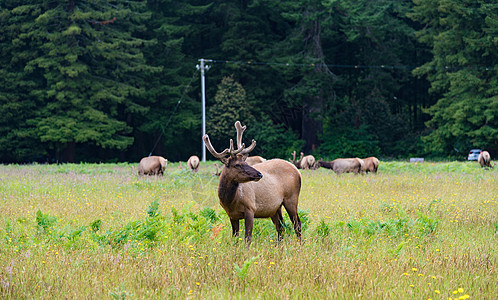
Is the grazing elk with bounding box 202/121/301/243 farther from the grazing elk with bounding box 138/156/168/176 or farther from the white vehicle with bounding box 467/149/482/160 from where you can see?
the white vehicle with bounding box 467/149/482/160

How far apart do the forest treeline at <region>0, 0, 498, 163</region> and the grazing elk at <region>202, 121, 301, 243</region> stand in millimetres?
26020

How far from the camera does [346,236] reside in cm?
736

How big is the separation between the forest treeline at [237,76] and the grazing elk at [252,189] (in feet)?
85.4

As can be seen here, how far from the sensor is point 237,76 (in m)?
37.1

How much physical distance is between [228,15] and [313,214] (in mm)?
30407

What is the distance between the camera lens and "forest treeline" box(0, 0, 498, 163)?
32781 millimetres

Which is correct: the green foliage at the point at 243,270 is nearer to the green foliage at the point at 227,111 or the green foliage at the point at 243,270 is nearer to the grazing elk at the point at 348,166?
the grazing elk at the point at 348,166

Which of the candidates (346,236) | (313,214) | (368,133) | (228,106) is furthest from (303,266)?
(368,133)

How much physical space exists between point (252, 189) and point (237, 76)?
101 ft

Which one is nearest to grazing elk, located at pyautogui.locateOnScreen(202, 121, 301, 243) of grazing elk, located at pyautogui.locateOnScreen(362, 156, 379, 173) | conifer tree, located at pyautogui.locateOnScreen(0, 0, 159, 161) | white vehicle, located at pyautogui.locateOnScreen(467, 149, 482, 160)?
grazing elk, located at pyautogui.locateOnScreen(362, 156, 379, 173)

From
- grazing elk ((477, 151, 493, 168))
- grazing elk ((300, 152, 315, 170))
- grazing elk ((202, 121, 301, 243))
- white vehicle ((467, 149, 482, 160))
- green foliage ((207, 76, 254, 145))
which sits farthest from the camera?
green foliage ((207, 76, 254, 145))

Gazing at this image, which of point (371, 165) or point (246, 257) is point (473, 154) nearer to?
point (371, 165)

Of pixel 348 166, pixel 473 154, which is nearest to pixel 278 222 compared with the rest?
pixel 348 166

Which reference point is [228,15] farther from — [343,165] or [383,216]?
[383,216]
